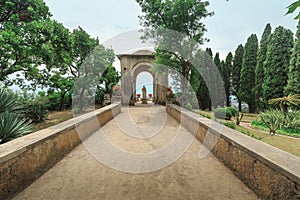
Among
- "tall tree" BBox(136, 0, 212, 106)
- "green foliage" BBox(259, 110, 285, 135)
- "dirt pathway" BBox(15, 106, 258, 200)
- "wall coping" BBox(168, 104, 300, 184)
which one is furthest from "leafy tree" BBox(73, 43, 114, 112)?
"wall coping" BBox(168, 104, 300, 184)

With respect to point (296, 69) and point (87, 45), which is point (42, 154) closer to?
point (87, 45)

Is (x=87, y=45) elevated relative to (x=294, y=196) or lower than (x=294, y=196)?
elevated

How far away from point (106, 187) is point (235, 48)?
69.8ft

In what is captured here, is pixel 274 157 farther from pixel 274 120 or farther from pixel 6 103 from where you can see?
pixel 274 120

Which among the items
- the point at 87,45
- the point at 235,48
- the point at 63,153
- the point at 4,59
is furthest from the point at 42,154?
the point at 235,48

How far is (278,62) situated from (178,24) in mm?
9263

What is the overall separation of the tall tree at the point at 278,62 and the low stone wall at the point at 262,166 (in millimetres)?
12293

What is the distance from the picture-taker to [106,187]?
80.6 inches

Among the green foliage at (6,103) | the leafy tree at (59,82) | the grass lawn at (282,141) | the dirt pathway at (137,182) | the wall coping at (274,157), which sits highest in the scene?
the leafy tree at (59,82)

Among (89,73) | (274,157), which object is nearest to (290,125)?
(274,157)

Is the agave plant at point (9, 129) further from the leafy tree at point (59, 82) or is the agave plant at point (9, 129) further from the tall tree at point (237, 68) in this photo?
the tall tree at point (237, 68)

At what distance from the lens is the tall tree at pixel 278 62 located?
38.2ft

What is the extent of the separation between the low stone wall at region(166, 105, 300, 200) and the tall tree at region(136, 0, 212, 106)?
6.65 m

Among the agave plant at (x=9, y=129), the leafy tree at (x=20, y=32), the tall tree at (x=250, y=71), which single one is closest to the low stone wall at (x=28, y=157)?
the agave plant at (x=9, y=129)
